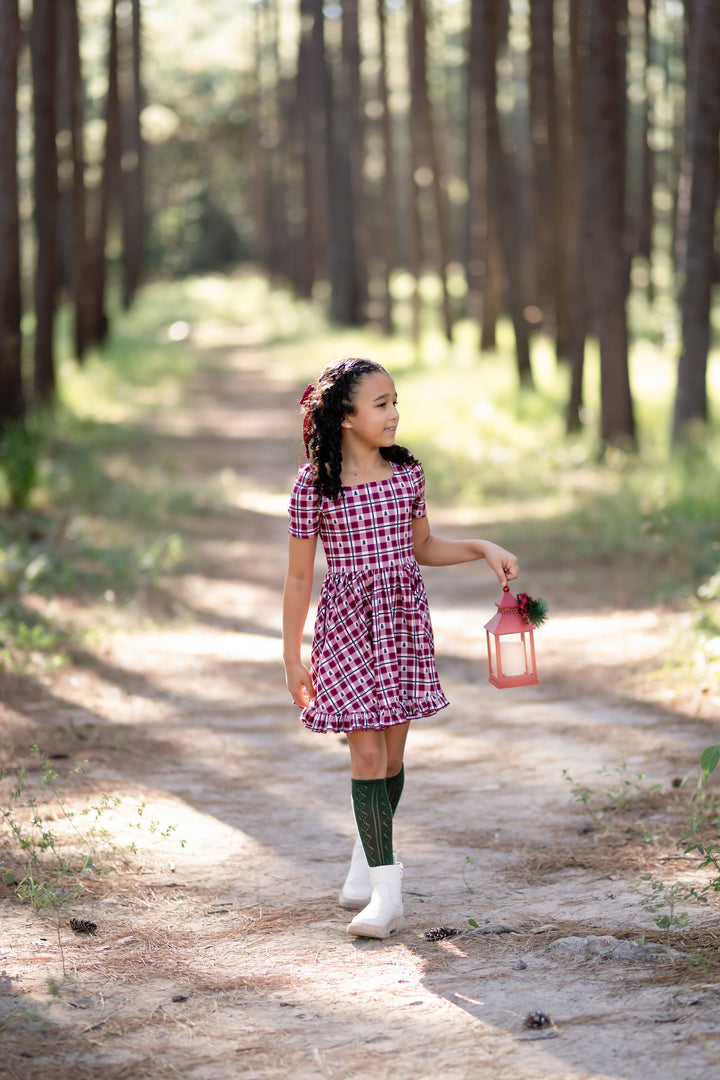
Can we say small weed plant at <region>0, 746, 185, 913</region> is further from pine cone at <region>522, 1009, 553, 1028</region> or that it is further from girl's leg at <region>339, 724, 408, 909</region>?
pine cone at <region>522, 1009, 553, 1028</region>

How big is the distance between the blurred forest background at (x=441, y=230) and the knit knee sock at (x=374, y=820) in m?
4.17

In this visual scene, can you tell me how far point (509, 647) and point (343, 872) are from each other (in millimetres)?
1051

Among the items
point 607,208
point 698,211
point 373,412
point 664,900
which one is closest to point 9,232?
point 607,208

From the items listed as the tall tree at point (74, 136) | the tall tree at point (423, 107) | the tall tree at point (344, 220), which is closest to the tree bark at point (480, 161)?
the tall tree at point (423, 107)

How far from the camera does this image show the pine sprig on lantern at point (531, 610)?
159 inches

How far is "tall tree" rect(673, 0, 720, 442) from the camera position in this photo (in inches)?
438

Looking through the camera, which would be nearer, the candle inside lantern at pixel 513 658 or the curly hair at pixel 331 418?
the curly hair at pixel 331 418

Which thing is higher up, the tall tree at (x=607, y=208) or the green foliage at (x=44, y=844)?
the tall tree at (x=607, y=208)

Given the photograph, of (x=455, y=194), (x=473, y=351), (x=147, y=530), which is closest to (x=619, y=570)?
(x=147, y=530)

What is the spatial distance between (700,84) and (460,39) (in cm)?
3344

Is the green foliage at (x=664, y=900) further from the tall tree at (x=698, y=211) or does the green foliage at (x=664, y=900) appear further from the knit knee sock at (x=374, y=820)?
the tall tree at (x=698, y=211)

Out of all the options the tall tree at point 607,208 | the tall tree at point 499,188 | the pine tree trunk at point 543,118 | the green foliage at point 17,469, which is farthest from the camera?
the tall tree at point 499,188

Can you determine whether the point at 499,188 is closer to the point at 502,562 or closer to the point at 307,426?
the point at 307,426

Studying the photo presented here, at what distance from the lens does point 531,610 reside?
159 inches
